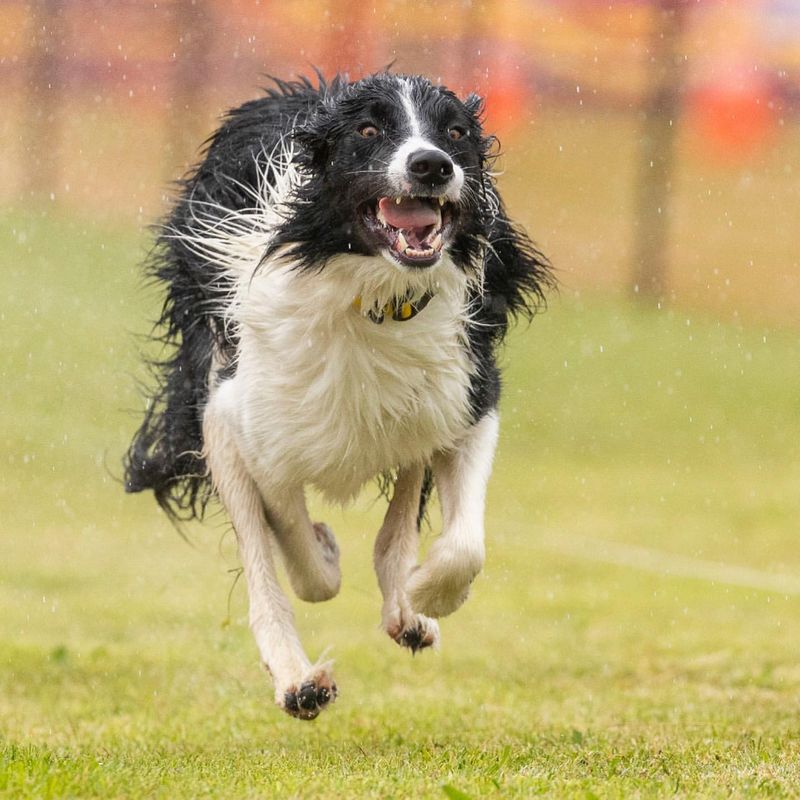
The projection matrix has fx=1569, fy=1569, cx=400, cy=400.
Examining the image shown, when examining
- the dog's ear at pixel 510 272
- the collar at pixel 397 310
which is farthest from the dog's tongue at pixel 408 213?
the dog's ear at pixel 510 272

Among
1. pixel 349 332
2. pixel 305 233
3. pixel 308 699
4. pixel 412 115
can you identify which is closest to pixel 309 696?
pixel 308 699

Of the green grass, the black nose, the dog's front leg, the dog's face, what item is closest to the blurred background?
the green grass

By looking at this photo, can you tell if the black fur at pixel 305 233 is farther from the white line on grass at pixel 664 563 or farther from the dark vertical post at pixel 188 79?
the dark vertical post at pixel 188 79

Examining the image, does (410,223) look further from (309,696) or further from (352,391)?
(309,696)

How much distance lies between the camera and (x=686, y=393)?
1700 cm

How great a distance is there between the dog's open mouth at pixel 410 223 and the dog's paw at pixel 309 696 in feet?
3.95

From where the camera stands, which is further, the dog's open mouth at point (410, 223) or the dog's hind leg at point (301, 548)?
the dog's hind leg at point (301, 548)

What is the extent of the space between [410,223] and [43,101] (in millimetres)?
14721

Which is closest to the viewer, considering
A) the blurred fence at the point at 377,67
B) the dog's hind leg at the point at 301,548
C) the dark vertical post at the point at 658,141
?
the dog's hind leg at the point at 301,548

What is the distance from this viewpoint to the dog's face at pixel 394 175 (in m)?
4.05

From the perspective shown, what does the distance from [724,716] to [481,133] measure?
214 cm

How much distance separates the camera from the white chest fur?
14.4ft

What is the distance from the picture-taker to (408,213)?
416 centimetres

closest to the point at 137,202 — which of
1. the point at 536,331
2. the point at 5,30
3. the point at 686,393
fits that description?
the point at 5,30
